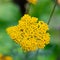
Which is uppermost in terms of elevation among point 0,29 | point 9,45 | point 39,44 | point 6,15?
point 6,15

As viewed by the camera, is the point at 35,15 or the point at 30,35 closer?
the point at 30,35

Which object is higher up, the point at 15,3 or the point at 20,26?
the point at 15,3

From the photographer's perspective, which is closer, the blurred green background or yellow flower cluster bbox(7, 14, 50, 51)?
yellow flower cluster bbox(7, 14, 50, 51)

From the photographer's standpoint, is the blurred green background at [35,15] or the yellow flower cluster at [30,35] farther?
the blurred green background at [35,15]

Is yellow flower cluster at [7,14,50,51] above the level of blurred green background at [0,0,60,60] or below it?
below

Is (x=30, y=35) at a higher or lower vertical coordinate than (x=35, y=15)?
lower

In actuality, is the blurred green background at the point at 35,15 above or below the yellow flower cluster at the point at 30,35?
above

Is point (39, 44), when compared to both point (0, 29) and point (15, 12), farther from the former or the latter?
point (15, 12)

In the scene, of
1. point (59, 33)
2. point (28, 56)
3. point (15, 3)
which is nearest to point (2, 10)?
point (15, 3)
